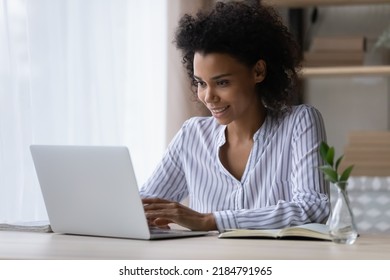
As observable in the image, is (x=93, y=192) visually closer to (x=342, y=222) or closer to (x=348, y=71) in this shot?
(x=342, y=222)

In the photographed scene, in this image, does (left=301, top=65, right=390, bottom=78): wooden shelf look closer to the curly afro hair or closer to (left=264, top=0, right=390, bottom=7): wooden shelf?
(left=264, top=0, right=390, bottom=7): wooden shelf

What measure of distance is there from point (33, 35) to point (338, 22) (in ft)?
5.19

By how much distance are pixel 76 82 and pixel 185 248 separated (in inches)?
63.9

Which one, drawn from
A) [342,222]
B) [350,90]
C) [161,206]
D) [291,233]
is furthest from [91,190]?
[350,90]

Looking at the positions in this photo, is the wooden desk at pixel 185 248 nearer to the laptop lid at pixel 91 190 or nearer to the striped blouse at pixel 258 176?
the laptop lid at pixel 91 190

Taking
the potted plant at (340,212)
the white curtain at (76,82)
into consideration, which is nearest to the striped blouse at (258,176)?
the potted plant at (340,212)

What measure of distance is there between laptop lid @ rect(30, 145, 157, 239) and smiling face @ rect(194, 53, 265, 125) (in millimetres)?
564

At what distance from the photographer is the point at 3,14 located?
2.72 m

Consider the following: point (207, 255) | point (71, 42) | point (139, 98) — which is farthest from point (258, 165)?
point (139, 98)

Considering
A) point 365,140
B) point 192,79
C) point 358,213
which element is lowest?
point 358,213

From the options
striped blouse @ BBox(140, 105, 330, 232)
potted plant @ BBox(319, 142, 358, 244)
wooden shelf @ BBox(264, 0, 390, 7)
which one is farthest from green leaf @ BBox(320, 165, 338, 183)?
wooden shelf @ BBox(264, 0, 390, 7)

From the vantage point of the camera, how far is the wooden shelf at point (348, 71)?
11.8 ft

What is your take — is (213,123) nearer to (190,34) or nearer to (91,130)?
(190,34)

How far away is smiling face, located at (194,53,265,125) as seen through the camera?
2.33 metres
